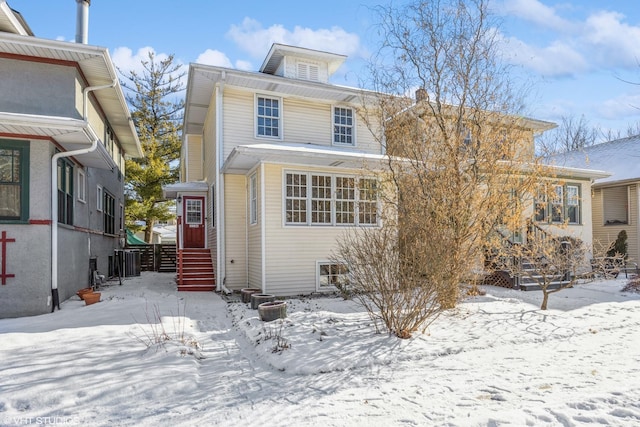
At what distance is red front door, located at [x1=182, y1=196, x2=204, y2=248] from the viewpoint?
1456 cm

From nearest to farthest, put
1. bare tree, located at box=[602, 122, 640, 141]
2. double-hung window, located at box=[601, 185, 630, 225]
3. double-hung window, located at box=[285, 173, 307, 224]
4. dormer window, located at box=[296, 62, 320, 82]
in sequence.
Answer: double-hung window, located at box=[285, 173, 307, 224], dormer window, located at box=[296, 62, 320, 82], double-hung window, located at box=[601, 185, 630, 225], bare tree, located at box=[602, 122, 640, 141]

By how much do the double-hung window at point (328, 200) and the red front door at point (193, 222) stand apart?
5.28m

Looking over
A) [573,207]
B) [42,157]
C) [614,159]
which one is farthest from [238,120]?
[614,159]

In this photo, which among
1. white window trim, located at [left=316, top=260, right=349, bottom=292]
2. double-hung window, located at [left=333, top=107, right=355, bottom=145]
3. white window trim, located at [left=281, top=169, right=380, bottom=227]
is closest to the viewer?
white window trim, located at [left=281, top=169, right=380, bottom=227]

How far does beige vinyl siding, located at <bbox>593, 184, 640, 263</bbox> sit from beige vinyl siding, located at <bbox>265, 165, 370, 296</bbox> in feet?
41.5

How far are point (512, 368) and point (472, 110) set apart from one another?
5.26 meters

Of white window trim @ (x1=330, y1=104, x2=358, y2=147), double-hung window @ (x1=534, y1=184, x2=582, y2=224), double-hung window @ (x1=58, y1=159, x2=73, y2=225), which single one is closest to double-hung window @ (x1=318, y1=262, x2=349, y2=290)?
white window trim @ (x1=330, y1=104, x2=358, y2=147)

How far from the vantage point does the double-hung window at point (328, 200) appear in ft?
35.5

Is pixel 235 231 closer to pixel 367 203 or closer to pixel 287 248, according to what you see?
pixel 287 248

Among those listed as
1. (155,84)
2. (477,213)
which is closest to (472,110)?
(477,213)

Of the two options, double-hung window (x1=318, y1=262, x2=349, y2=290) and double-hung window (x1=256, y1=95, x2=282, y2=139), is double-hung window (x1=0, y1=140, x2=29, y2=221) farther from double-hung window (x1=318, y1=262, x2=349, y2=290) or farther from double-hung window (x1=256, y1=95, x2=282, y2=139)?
double-hung window (x1=318, y1=262, x2=349, y2=290)

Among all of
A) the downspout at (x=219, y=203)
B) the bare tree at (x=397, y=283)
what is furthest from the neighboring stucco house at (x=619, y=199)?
the downspout at (x=219, y=203)

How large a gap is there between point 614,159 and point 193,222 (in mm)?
19273

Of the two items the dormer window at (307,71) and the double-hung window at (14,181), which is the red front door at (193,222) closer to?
the dormer window at (307,71)
